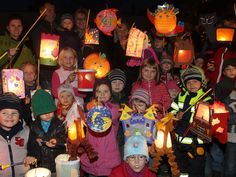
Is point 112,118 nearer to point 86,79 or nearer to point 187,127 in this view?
point 86,79

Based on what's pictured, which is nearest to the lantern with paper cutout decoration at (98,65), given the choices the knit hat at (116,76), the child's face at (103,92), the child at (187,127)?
the knit hat at (116,76)

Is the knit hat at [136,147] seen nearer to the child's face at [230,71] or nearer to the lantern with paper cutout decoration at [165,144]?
the lantern with paper cutout decoration at [165,144]

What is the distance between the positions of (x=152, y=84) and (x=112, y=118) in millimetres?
1021

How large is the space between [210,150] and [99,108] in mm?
2747

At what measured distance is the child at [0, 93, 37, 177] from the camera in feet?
12.4

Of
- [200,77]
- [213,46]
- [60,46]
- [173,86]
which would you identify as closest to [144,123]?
[200,77]

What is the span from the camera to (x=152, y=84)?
5328mm

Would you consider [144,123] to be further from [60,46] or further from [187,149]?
[60,46]

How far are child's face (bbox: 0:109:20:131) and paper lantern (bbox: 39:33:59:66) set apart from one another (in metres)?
1.68

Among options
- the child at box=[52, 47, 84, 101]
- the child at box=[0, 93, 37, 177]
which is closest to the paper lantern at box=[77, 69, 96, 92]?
the child at box=[52, 47, 84, 101]

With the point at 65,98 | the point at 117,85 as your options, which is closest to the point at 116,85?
the point at 117,85

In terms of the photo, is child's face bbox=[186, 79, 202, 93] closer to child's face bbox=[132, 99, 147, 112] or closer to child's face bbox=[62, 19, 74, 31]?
child's face bbox=[132, 99, 147, 112]

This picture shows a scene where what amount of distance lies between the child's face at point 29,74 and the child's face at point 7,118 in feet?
4.81

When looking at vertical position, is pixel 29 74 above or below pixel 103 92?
above
